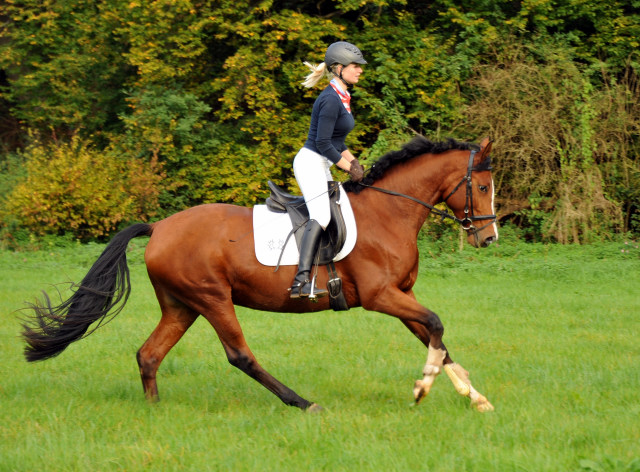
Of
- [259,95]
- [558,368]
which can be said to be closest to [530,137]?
[259,95]

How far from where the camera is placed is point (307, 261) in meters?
5.96

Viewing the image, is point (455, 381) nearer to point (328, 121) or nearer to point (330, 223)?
point (330, 223)

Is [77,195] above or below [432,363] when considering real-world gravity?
below

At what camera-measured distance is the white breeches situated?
19.8 ft

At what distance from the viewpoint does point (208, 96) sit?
770 inches

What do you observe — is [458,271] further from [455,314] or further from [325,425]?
[325,425]

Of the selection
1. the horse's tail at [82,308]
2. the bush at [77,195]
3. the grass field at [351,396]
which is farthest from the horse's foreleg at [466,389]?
the bush at [77,195]

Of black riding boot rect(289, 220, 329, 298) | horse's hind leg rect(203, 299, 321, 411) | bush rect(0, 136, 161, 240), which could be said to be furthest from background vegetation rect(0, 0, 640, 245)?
horse's hind leg rect(203, 299, 321, 411)

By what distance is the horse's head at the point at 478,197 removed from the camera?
20.6ft

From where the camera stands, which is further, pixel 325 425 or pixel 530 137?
pixel 530 137

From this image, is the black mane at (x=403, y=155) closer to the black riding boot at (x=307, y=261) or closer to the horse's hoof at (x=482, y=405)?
the black riding boot at (x=307, y=261)

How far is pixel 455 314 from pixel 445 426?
475cm

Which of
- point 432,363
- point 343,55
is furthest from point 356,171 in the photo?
point 432,363

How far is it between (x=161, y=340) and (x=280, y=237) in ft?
4.81
